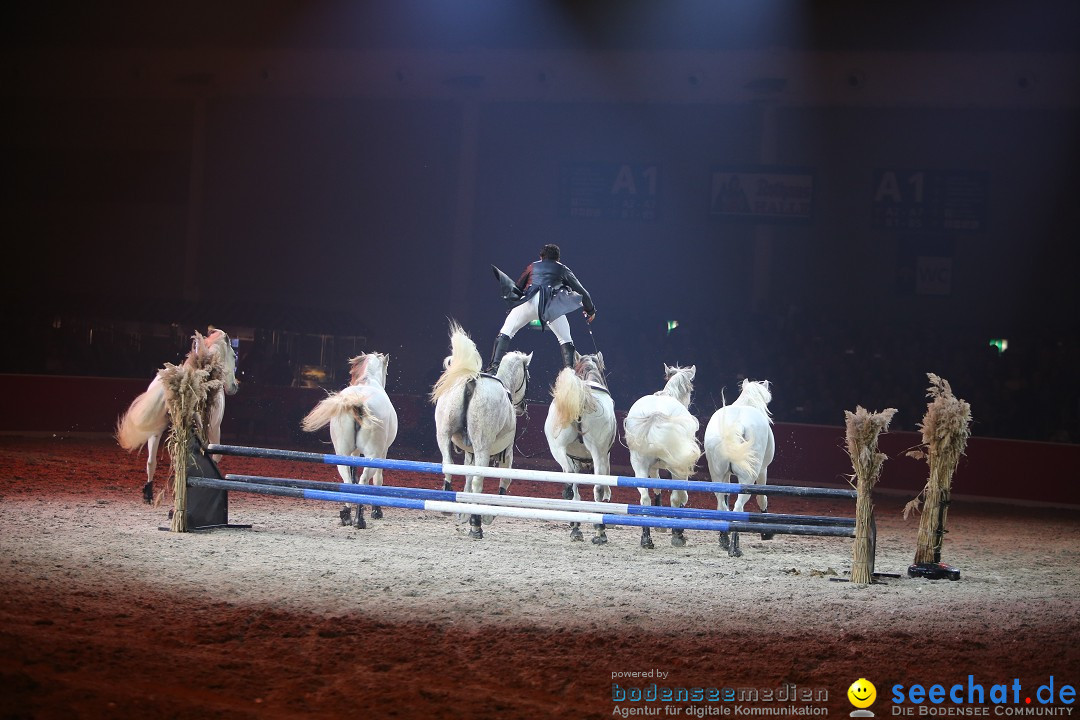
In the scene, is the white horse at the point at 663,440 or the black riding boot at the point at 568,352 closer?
the white horse at the point at 663,440

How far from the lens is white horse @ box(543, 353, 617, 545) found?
9430 millimetres

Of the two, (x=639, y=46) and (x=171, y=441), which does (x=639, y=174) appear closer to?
(x=639, y=46)

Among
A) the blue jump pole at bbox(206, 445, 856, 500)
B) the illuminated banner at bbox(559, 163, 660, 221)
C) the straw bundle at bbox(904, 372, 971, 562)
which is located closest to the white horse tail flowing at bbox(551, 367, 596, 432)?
the blue jump pole at bbox(206, 445, 856, 500)

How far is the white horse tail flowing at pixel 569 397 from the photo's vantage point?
940cm

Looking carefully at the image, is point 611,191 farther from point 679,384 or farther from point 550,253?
point 679,384

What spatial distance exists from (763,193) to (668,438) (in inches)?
510

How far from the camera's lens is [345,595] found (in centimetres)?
649

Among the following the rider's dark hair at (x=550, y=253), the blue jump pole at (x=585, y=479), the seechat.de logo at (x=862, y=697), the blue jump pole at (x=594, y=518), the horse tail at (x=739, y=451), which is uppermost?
the rider's dark hair at (x=550, y=253)

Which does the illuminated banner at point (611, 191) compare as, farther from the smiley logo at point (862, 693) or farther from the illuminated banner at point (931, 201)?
the smiley logo at point (862, 693)

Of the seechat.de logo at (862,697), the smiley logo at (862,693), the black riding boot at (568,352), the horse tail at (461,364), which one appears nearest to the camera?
the seechat.de logo at (862,697)

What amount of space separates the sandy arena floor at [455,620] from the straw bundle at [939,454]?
1.37 ft

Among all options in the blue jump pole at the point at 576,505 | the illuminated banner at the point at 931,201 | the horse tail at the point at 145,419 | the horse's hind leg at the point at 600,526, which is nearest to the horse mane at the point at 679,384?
the horse's hind leg at the point at 600,526

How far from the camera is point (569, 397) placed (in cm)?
940

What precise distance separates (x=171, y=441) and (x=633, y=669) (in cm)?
549
